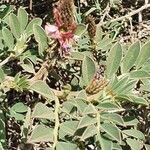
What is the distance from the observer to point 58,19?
4.27 ft

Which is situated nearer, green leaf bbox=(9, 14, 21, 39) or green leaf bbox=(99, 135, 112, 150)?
green leaf bbox=(99, 135, 112, 150)

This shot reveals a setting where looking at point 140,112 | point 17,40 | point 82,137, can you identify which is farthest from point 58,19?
point 140,112

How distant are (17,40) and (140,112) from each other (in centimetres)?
53

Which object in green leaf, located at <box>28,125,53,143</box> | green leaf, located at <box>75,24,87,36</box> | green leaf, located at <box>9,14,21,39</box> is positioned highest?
green leaf, located at <box>9,14,21,39</box>

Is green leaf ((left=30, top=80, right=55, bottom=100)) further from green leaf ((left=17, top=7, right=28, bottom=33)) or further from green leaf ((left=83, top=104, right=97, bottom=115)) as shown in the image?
green leaf ((left=17, top=7, right=28, bottom=33))

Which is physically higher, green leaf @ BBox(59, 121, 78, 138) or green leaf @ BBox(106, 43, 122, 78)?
green leaf @ BBox(106, 43, 122, 78)

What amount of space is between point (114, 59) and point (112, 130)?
262 mm

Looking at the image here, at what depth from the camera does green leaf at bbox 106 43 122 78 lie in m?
1.35

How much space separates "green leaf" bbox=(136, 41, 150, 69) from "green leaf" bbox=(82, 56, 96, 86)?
0.54 ft

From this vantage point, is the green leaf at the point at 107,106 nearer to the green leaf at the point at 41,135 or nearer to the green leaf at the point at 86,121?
the green leaf at the point at 86,121

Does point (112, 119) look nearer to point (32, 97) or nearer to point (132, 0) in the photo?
point (32, 97)

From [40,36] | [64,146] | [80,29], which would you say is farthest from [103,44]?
[64,146]

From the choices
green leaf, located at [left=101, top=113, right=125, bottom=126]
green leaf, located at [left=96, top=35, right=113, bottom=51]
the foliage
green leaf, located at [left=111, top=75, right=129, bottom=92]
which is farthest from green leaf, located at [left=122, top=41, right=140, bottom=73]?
green leaf, located at [left=96, top=35, right=113, bottom=51]

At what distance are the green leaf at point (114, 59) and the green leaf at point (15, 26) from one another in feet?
1.00
